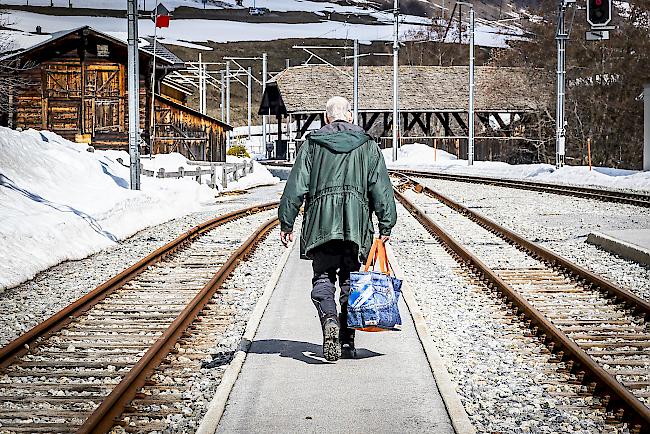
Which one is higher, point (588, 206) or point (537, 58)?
point (537, 58)

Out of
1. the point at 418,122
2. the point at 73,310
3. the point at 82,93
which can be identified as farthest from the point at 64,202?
the point at 418,122

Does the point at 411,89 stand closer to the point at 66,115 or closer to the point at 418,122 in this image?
the point at 418,122

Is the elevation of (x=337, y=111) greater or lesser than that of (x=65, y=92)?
lesser

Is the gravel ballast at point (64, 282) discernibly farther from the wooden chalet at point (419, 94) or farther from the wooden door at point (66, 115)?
the wooden chalet at point (419, 94)

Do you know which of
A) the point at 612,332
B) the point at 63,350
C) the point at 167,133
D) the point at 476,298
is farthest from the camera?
the point at 167,133

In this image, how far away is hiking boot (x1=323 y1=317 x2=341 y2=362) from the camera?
26.1ft

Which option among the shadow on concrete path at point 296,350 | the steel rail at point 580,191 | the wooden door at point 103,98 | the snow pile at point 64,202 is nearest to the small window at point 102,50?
the wooden door at point 103,98

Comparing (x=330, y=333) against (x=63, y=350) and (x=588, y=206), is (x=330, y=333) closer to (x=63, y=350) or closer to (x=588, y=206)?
(x=63, y=350)

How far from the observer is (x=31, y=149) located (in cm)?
2595

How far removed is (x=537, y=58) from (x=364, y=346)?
6293 centimetres

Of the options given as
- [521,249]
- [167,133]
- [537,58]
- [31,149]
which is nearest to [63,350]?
[521,249]

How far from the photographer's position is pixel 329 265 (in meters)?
7.95

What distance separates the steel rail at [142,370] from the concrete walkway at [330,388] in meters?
0.66

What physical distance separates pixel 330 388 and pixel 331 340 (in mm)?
728
